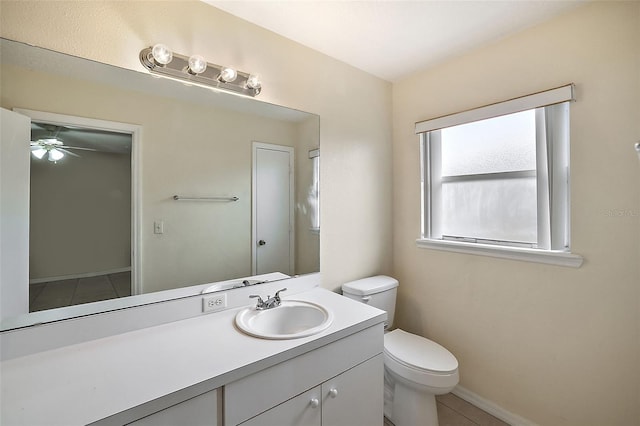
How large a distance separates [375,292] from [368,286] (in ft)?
0.20

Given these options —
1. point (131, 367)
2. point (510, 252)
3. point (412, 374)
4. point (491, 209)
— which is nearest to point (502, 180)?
point (491, 209)

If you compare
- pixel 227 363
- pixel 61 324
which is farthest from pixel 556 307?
pixel 61 324

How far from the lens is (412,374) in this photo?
1479mm

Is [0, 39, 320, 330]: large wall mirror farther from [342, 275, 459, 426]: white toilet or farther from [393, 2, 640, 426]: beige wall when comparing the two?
[393, 2, 640, 426]: beige wall

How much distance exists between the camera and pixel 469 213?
1.88m

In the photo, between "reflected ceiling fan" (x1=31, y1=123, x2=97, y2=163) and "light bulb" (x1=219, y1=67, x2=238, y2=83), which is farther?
"light bulb" (x1=219, y1=67, x2=238, y2=83)

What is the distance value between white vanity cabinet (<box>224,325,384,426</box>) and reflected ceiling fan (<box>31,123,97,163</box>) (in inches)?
42.5

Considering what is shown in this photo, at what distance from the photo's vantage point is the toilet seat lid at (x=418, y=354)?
147 centimetres

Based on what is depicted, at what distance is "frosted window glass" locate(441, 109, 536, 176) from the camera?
1.61 meters

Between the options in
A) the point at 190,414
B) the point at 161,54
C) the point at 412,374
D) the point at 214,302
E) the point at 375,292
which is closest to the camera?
the point at 190,414

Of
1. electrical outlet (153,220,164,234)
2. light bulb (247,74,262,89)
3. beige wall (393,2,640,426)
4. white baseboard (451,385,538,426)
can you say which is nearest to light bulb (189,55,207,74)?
light bulb (247,74,262,89)

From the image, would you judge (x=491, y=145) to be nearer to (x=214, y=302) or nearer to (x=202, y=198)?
(x=202, y=198)

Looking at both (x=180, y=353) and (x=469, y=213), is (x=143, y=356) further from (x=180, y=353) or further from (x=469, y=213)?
(x=469, y=213)

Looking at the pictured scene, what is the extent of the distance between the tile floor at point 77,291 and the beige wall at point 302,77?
0.92 m
